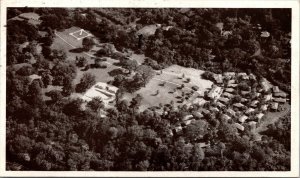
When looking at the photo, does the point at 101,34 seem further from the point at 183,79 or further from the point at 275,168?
the point at 275,168

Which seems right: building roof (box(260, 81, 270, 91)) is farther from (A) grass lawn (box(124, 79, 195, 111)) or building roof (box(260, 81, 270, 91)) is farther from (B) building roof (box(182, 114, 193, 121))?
(B) building roof (box(182, 114, 193, 121))

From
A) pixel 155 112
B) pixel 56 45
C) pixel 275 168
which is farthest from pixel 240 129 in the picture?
A: pixel 56 45

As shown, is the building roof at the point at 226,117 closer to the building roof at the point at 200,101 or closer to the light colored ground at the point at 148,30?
the building roof at the point at 200,101

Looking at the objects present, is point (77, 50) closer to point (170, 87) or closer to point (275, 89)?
point (170, 87)

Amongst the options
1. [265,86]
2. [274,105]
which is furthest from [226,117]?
[265,86]

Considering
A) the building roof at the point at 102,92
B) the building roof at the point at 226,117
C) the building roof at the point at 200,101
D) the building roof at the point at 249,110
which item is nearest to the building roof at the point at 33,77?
the building roof at the point at 102,92

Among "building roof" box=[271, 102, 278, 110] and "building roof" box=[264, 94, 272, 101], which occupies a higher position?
"building roof" box=[264, 94, 272, 101]

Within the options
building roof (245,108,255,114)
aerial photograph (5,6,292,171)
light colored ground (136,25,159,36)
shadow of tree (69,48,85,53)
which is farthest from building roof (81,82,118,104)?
building roof (245,108,255,114)

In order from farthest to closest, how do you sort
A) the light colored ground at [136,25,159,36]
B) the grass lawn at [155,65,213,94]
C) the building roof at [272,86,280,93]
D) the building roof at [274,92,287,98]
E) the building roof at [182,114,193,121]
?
the light colored ground at [136,25,159,36] → the grass lawn at [155,65,213,94] → the building roof at [272,86,280,93] → the building roof at [274,92,287,98] → the building roof at [182,114,193,121]
